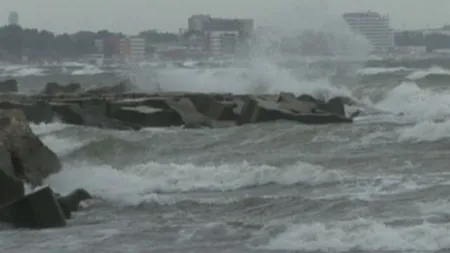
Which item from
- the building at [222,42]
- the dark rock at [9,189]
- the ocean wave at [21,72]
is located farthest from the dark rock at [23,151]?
the building at [222,42]

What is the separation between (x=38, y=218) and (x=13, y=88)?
28.7 m

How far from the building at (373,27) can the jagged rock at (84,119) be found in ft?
122

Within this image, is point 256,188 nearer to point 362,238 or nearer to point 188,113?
point 362,238

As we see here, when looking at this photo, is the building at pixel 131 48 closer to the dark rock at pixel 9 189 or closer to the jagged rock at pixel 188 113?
the jagged rock at pixel 188 113

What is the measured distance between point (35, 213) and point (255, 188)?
4.11 meters

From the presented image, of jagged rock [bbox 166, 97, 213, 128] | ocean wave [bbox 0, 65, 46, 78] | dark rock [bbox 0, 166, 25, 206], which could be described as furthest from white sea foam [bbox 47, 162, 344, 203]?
ocean wave [bbox 0, 65, 46, 78]

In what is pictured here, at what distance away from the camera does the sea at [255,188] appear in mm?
10688

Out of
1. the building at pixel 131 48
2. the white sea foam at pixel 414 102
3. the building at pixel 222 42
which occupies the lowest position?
the building at pixel 131 48

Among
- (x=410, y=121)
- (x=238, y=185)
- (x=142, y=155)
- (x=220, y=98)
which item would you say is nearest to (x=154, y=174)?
(x=238, y=185)

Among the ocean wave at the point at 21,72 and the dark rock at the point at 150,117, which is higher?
the dark rock at the point at 150,117

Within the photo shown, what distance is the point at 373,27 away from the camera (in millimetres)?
89500

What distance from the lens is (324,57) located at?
149 ft

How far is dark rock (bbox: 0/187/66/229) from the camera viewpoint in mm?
11789

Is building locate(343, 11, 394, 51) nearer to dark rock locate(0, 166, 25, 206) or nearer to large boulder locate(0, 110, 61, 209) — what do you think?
large boulder locate(0, 110, 61, 209)
